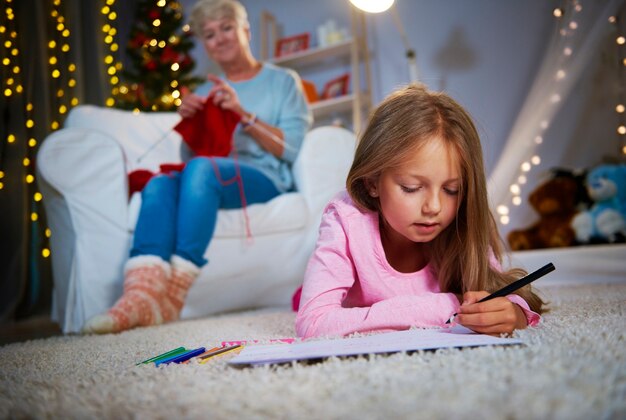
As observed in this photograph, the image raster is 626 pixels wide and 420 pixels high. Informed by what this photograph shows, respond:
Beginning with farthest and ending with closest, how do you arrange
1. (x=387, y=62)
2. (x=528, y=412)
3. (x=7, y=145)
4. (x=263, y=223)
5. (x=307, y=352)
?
(x=387, y=62), (x=7, y=145), (x=263, y=223), (x=307, y=352), (x=528, y=412)

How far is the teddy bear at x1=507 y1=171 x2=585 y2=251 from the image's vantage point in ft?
6.95

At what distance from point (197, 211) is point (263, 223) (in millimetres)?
267

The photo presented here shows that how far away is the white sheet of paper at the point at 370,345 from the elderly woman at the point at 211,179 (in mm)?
681

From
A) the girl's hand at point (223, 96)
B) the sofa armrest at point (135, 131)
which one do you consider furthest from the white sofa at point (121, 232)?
the sofa armrest at point (135, 131)

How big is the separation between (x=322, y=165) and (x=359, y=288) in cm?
92

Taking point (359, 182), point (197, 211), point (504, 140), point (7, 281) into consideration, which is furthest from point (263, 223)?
point (504, 140)

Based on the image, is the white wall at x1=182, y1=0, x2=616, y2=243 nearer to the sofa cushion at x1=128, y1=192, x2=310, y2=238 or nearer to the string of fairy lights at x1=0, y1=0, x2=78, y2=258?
the sofa cushion at x1=128, y1=192, x2=310, y2=238

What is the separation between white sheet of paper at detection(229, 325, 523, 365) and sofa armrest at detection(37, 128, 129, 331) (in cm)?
97

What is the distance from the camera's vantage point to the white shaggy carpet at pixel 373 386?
37cm

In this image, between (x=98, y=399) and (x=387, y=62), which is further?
(x=387, y=62)

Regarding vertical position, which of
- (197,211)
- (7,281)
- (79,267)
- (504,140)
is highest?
(504,140)

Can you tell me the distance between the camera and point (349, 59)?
3.50m

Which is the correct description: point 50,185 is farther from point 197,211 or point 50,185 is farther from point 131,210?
point 197,211

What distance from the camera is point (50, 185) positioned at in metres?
1.48
